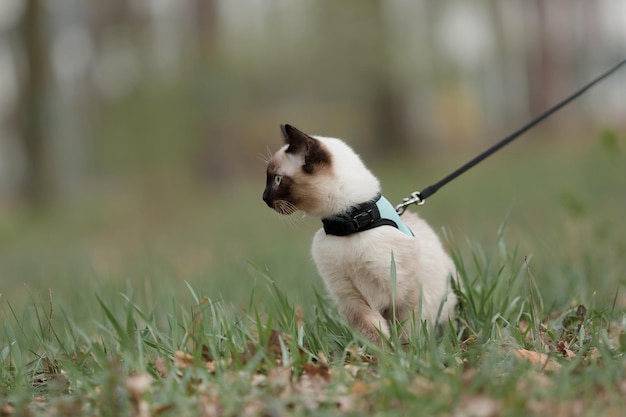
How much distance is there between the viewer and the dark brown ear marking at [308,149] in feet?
10.3

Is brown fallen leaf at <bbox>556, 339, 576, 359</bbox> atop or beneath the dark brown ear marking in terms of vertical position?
beneath

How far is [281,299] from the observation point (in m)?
3.18

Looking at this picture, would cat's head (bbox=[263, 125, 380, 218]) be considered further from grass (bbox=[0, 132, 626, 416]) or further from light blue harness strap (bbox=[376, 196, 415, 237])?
grass (bbox=[0, 132, 626, 416])

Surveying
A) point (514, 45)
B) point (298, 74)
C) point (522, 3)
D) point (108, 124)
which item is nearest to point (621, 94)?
point (514, 45)

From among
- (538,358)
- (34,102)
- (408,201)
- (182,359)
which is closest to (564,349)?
(538,358)

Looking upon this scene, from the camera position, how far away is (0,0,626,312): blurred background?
23.2ft

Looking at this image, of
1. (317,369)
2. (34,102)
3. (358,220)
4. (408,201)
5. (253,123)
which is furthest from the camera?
(253,123)

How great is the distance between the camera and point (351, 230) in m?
3.08

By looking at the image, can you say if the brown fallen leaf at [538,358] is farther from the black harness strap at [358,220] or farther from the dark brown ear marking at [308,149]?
the dark brown ear marking at [308,149]

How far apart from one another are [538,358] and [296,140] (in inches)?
47.1

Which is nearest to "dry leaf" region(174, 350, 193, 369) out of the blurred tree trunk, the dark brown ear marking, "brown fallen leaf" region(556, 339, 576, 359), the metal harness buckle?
the dark brown ear marking

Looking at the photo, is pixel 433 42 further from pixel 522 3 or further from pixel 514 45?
pixel 514 45

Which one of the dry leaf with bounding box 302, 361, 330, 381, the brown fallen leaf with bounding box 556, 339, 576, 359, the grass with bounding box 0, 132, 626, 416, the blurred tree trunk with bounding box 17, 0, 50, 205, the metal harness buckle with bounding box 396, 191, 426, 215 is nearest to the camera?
the grass with bounding box 0, 132, 626, 416

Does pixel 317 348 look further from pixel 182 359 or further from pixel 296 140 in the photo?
pixel 296 140
